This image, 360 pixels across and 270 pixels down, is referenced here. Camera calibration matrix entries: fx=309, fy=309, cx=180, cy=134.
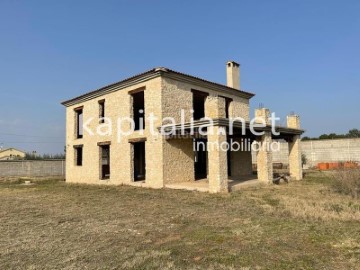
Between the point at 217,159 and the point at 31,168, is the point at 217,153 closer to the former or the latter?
the point at 217,159

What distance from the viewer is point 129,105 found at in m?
17.4

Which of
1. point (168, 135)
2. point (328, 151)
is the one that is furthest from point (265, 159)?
point (328, 151)

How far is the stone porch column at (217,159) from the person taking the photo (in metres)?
12.6

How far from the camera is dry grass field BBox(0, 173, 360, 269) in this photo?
4.79m

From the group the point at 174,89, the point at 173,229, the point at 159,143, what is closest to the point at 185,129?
the point at 159,143

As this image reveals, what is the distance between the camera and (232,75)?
21469mm

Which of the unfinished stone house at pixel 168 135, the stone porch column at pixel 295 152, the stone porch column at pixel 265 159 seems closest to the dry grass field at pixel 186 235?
the unfinished stone house at pixel 168 135

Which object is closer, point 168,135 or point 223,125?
point 223,125

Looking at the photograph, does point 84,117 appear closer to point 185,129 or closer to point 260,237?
point 185,129

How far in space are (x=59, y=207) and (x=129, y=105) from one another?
26.8 ft

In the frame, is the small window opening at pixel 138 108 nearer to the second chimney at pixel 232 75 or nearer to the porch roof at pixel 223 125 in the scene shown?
the porch roof at pixel 223 125

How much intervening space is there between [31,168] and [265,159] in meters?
25.3

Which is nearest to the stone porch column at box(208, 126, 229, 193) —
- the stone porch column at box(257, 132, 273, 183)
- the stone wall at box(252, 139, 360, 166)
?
the stone porch column at box(257, 132, 273, 183)

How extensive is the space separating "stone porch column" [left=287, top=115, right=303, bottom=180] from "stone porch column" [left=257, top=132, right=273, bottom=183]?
3804 millimetres
